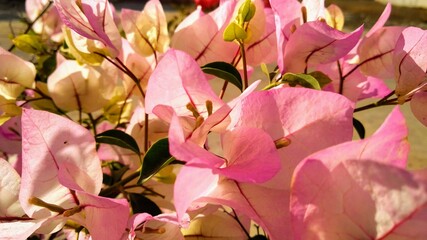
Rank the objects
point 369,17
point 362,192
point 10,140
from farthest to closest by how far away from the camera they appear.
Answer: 1. point 369,17
2. point 10,140
3. point 362,192

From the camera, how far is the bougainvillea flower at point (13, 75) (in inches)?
11.7

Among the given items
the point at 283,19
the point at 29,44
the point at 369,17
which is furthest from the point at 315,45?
the point at 369,17

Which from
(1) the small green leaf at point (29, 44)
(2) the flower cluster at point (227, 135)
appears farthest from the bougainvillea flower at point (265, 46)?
(1) the small green leaf at point (29, 44)

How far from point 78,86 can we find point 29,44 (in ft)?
0.39

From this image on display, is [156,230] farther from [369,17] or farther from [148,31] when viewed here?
[369,17]

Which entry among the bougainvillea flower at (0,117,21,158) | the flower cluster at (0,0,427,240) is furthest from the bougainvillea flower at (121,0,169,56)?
the bougainvillea flower at (0,117,21,158)

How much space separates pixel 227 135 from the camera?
6.9 inches

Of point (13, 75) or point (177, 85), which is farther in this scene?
point (13, 75)

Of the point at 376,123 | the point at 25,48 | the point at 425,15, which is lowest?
the point at 425,15

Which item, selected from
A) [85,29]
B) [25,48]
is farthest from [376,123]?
[85,29]

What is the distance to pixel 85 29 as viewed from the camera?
0.24 m

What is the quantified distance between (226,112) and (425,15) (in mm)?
3717

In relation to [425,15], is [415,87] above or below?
above

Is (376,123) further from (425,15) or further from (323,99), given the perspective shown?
(425,15)
